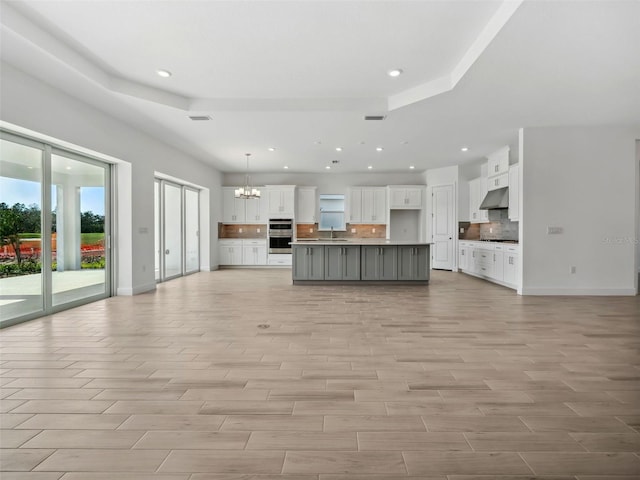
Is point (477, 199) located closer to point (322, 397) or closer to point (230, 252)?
point (230, 252)

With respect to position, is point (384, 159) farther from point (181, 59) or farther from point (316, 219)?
point (181, 59)

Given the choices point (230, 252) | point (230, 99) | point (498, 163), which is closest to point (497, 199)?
point (498, 163)

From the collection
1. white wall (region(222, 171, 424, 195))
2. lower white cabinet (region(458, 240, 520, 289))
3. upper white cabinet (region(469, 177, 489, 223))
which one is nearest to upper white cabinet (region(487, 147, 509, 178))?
upper white cabinet (region(469, 177, 489, 223))

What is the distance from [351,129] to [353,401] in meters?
5.07

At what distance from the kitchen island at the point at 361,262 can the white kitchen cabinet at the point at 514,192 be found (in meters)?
1.75

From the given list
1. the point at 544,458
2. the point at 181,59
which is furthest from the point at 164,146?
the point at 544,458

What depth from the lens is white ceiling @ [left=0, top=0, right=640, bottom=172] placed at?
3.21 metres

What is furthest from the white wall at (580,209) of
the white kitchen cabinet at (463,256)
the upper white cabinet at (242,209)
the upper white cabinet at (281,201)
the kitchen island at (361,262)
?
the upper white cabinet at (242,209)

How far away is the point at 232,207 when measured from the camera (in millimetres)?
11289

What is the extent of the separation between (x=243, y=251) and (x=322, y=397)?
9.08m

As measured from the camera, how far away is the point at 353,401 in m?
2.36

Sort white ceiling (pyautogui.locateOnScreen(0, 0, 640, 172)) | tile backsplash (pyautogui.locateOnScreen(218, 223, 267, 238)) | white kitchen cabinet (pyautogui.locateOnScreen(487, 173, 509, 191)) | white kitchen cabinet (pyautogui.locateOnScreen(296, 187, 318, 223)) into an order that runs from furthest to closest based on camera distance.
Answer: tile backsplash (pyautogui.locateOnScreen(218, 223, 267, 238))
white kitchen cabinet (pyautogui.locateOnScreen(296, 187, 318, 223))
white kitchen cabinet (pyautogui.locateOnScreen(487, 173, 509, 191))
white ceiling (pyautogui.locateOnScreen(0, 0, 640, 172))

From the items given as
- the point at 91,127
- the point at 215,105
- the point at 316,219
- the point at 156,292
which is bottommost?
the point at 156,292

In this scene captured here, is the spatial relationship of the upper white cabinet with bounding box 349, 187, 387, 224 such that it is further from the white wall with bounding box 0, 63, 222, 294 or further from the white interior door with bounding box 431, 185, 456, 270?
the white wall with bounding box 0, 63, 222, 294
